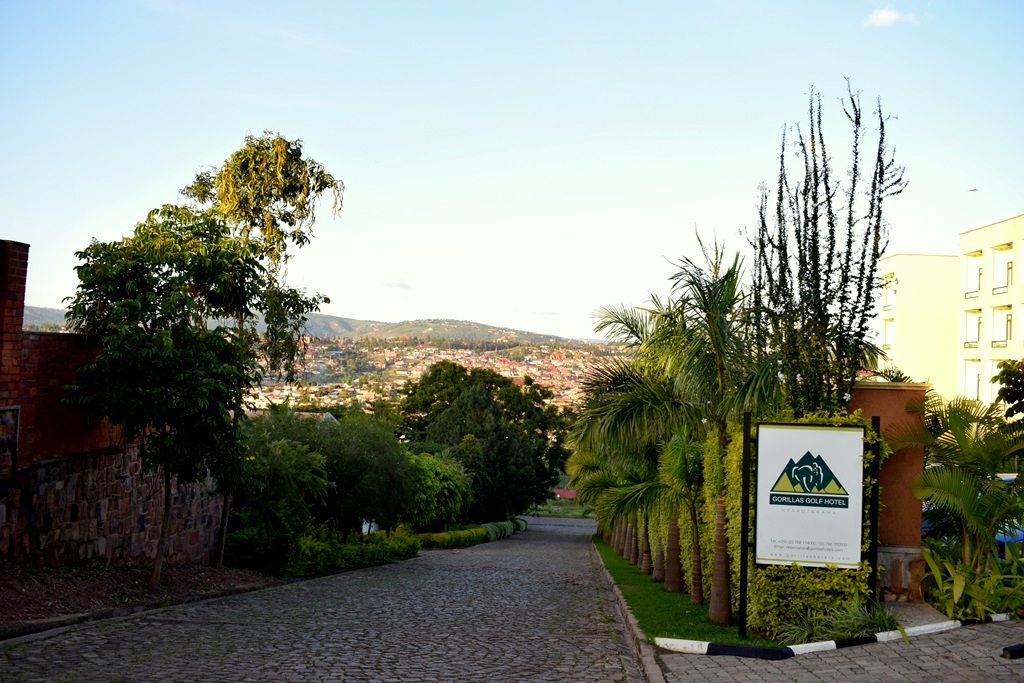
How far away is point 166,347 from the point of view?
44.3 feet

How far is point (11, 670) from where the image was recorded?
333 inches

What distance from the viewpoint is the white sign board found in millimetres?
11398

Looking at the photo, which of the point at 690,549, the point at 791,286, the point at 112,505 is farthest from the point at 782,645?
the point at 112,505

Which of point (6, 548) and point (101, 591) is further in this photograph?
point (101, 591)

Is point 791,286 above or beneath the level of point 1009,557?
above

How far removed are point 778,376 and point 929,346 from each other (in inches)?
1948

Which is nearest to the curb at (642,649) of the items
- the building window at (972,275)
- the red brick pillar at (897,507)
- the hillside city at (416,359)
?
the red brick pillar at (897,507)

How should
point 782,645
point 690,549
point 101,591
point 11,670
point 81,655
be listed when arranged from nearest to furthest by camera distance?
point 11,670, point 81,655, point 782,645, point 101,591, point 690,549

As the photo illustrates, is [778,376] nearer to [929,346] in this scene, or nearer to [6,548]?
[6,548]

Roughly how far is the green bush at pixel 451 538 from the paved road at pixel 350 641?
23734 millimetres

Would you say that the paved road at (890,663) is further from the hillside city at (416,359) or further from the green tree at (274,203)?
the hillside city at (416,359)

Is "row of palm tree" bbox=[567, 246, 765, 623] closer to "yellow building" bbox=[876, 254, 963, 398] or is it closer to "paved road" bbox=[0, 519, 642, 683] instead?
"paved road" bbox=[0, 519, 642, 683]

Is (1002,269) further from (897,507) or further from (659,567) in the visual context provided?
(897,507)

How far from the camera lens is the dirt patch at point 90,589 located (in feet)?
36.9
